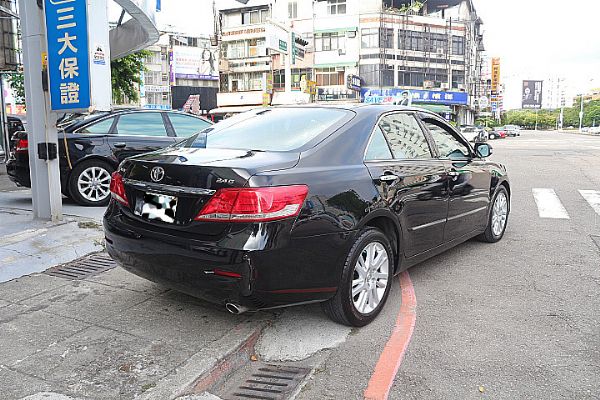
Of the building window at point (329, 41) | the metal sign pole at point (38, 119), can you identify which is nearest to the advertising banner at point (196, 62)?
the building window at point (329, 41)

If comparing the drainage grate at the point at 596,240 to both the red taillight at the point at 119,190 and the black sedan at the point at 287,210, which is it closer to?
the black sedan at the point at 287,210

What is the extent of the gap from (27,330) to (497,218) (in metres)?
4.93

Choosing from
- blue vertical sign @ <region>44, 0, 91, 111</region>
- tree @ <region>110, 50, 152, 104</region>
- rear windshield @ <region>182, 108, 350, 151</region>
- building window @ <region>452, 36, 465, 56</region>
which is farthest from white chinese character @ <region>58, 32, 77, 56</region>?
building window @ <region>452, 36, 465, 56</region>

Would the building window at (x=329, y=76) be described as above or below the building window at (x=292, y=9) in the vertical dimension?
below

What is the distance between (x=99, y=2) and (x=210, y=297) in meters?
3.66

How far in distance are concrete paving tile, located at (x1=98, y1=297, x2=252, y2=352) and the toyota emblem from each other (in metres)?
0.98

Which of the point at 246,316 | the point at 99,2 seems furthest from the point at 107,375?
the point at 99,2

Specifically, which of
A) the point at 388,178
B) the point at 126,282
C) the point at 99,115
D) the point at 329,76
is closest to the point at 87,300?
the point at 126,282

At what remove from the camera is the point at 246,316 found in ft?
12.5

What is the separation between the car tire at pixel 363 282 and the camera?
351 centimetres

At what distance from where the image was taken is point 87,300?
398 cm

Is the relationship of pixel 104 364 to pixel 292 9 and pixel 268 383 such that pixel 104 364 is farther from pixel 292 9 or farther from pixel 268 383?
pixel 292 9

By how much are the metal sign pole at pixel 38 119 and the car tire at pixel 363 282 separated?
393 centimetres

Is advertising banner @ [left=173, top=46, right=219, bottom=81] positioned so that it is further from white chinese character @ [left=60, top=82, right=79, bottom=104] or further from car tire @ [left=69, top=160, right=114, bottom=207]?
white chinese character @ [left=60, top=82, right=79, bottom=104]
